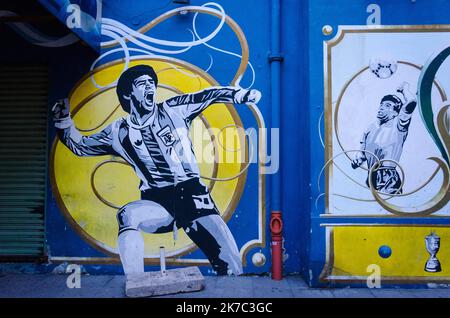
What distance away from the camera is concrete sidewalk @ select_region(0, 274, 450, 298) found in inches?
208

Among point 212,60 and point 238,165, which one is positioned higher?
point 212,60

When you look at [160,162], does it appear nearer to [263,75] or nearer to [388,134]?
[263,75]

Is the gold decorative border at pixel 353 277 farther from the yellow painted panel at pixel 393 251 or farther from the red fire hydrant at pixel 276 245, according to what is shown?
the red fire hydrant at pixel 276 245

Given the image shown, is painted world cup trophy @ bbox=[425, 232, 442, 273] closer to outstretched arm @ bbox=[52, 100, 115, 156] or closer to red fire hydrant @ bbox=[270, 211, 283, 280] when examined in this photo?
red fire hydrant @ bbox=[270, 211, 283, 280]

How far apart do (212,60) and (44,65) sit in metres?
2.84

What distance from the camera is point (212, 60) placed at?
6.24 metres

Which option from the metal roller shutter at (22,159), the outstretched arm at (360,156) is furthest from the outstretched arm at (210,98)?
the metal roller shutter at (22,159)

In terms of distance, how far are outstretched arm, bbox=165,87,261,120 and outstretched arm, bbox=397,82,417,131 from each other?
A: 2132 mm

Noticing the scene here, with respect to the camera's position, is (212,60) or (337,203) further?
(212,60)

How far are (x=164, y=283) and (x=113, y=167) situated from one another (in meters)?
2.08

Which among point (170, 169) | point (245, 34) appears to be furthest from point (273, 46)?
point (170, 169)

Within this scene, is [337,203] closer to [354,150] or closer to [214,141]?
[354,150]

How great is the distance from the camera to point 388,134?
18.7 ft

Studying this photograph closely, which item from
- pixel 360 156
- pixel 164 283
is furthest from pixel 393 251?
pixel 164 283
